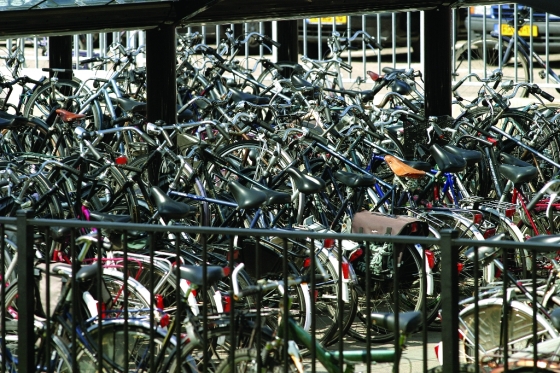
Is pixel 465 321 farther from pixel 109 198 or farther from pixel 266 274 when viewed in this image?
pixel 109 198

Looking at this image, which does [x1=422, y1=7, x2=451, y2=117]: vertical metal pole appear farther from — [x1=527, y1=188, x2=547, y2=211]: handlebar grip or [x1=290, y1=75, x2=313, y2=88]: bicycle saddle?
[x1=527, y1=188, x2=547, y2=211]: handlebar grip

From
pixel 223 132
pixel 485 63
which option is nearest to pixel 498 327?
pixel 223 132

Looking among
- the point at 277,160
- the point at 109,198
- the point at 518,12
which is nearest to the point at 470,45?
the point at 518,12

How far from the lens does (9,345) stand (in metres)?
5.25

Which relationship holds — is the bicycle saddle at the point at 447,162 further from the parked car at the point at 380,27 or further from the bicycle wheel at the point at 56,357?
the parked car at the point at 380,27

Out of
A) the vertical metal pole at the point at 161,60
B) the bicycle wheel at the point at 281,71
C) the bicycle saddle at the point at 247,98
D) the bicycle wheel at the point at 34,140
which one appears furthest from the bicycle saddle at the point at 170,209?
the bicycle wheel at the point at 281,71

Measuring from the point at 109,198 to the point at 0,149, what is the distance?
2025mm

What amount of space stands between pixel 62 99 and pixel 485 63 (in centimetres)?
535

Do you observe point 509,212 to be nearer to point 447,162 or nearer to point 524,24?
point 447,162

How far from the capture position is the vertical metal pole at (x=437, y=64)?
30.1 feet

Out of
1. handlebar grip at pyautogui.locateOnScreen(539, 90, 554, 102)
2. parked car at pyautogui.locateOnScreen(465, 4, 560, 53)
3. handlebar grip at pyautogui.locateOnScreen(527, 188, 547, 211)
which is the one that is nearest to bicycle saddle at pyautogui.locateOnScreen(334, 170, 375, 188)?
handlebar grip at pyautogui.locateOnScreen(527, 188, 547, 211)

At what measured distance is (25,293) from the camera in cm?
477

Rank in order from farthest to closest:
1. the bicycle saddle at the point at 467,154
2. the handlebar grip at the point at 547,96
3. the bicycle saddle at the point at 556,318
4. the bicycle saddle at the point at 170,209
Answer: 1. the handlebar grip at the point at 547,96
2. the bicycle saddle at the point at 467,154
3. the bicycle saddle at the point at 170,209
4. the bicycle saddle at the point at 556,318

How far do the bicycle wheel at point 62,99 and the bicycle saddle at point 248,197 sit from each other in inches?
166
